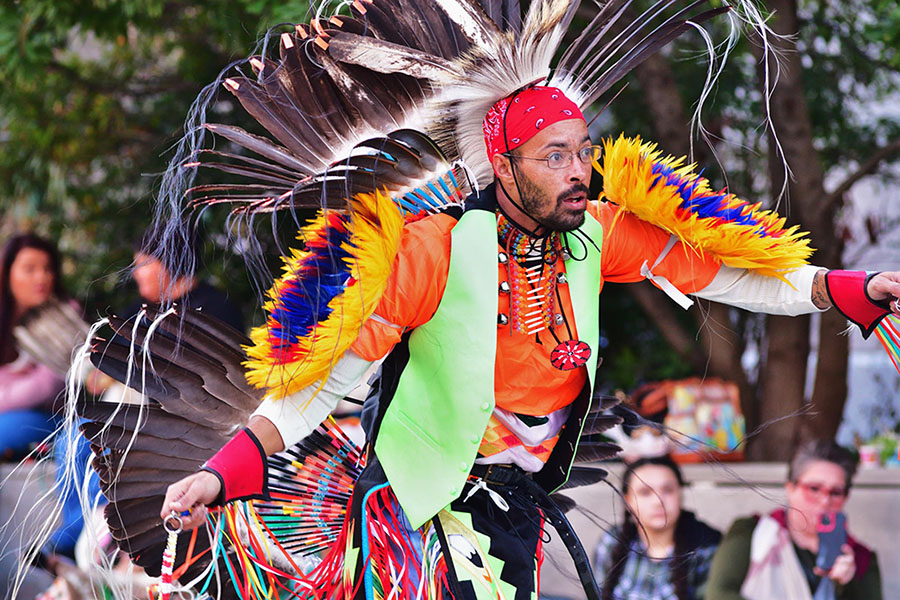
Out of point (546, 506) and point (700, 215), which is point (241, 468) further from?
point (700, 215)

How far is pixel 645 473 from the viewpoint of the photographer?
4375mm

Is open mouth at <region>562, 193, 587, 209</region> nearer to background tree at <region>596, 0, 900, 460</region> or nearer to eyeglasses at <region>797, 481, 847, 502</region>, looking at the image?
background tree at <region>596, 0, 900, 460</region>

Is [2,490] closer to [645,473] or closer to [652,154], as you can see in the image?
[645,473]

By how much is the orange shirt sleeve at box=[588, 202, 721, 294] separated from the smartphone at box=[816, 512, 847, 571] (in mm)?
2042

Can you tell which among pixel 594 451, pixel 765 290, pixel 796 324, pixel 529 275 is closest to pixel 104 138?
pixel 796 324

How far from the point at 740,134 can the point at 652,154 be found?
143 inches

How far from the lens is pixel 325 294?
2338 millimetres

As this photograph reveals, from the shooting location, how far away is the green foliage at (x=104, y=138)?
20.6ft

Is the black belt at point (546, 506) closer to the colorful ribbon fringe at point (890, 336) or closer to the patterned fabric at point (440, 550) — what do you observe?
the patterned fabric at point (440, 550)

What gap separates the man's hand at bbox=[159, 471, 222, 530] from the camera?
6.73ft

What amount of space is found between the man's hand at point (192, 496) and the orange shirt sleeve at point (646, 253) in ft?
3.56

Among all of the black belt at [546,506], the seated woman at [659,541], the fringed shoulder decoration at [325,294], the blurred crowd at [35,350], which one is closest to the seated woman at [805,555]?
the seated woman at [659,541]

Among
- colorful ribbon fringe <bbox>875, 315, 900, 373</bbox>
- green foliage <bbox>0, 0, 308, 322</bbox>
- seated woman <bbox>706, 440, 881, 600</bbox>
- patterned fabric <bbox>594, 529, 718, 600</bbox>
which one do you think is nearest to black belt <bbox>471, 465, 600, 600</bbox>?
colorful ribbon fringe <bbox>875, 315, 900, 373</bbox>

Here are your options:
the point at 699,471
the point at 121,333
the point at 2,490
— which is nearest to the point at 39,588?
the point at 2,490
